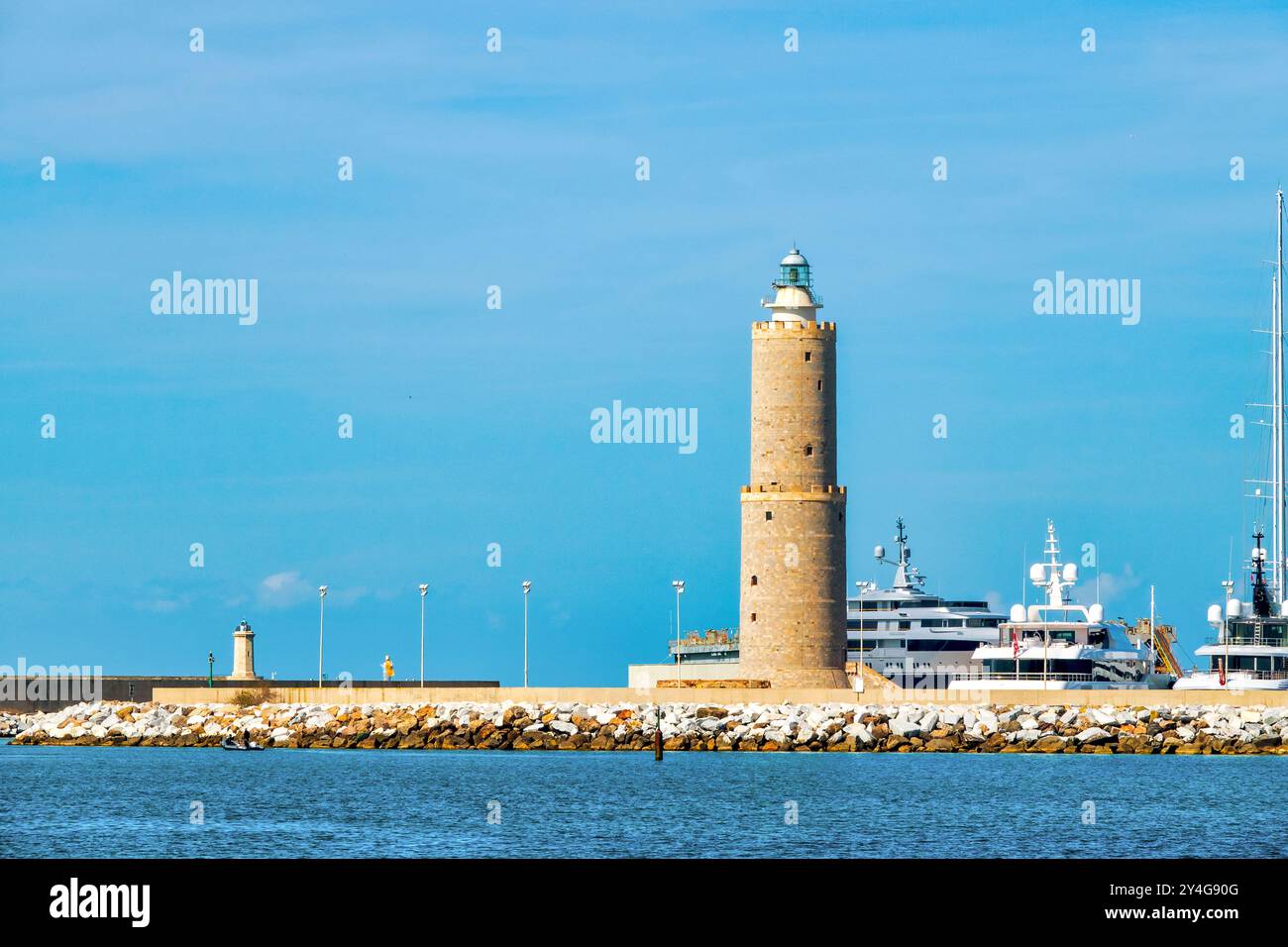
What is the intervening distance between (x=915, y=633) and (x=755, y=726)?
69.6 feet

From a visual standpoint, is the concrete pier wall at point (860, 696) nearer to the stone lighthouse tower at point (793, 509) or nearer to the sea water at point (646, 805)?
the stone lighthouse tower at point (793, 509)

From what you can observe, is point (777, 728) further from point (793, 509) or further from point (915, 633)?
point (915, 633)

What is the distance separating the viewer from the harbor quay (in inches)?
2218

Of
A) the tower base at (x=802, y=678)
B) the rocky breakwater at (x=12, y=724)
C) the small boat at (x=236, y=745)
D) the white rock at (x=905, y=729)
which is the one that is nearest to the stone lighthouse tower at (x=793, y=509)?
the tower base at (x=802, y=678)

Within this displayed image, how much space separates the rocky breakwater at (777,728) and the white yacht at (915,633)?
1647 cm

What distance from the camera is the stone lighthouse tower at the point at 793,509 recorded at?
2456 inches

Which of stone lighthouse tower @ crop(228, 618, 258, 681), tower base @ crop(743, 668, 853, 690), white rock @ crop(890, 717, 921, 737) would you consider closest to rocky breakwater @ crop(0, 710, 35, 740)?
stone lighthouse tower @ crop(228, 618, 258, 681)

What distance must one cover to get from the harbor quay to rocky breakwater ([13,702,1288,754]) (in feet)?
0.12

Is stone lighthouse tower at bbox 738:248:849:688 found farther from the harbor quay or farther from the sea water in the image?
the sea water

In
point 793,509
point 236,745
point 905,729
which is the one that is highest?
point 793,509

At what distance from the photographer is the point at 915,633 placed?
255ft

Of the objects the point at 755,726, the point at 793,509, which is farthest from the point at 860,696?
the point at 793,509

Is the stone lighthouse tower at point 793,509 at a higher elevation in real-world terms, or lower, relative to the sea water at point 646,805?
higher

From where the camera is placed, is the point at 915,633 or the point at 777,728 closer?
the point at 777,728
